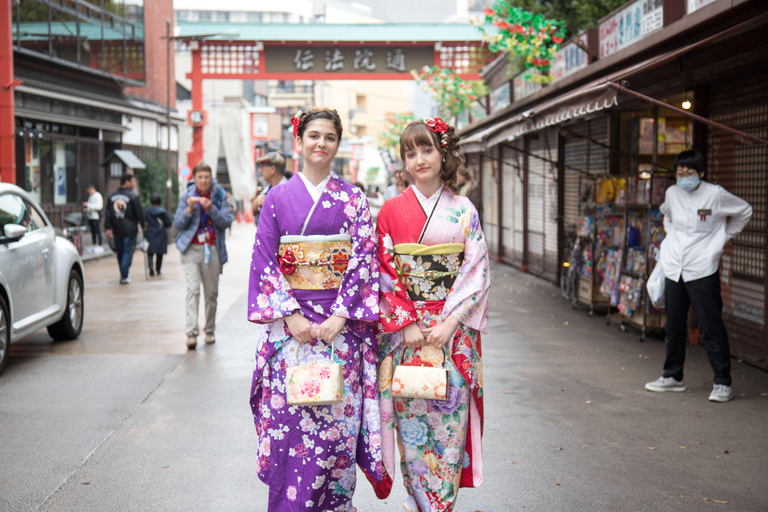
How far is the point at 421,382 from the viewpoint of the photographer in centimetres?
336

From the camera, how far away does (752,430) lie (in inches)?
206

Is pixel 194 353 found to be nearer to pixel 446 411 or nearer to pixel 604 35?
pixel 446 411

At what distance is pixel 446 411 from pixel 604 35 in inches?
294

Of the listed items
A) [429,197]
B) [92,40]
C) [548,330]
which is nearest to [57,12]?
[92,40]

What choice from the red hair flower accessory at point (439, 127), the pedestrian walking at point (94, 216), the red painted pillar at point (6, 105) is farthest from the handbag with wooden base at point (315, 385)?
the pedestrian walking at point (94, 216)

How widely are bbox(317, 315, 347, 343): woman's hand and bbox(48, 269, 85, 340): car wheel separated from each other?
19.5 feet

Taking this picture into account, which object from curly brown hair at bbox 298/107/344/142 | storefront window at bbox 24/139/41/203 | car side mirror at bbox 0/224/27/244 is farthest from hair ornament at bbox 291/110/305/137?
storefront window at bbox 24/139/41/203

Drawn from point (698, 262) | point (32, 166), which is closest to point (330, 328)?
point (698, 262)

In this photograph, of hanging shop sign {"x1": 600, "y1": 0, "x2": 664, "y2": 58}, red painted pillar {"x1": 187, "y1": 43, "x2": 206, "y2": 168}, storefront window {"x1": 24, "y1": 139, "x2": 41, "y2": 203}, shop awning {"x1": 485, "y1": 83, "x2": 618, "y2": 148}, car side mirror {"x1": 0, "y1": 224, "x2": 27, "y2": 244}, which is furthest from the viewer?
red painted pillar {"x1": 187, "y1": 43, "x2": 206, "y2": 168}

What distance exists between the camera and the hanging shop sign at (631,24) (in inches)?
310

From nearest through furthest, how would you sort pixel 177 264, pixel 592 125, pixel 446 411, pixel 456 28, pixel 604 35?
pixel 446 411, pixel 604 35, pixel 592 125, pixel 177 264, pixel 456 28

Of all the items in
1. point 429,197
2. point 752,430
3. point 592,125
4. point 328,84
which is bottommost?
point 752,430

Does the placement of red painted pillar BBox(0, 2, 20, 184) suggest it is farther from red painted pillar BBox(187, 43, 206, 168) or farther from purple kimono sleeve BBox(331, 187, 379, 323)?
purple kimono sleeve BBox(331, 187, 379, 323)

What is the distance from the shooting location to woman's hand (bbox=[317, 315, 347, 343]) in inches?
133
